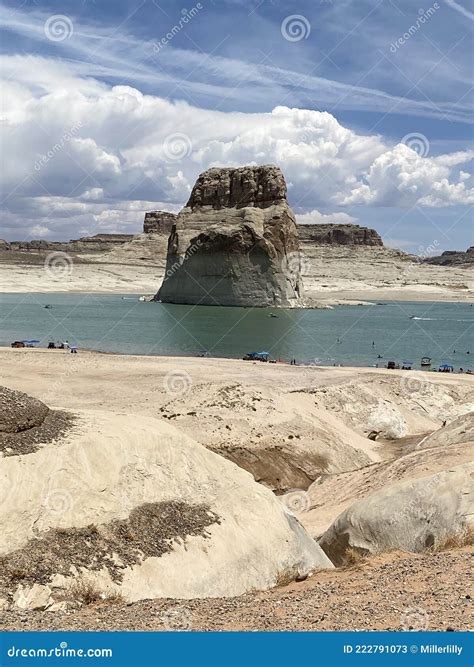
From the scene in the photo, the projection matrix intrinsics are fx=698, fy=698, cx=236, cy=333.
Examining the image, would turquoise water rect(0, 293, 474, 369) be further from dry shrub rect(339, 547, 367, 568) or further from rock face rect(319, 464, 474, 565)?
dry shrub rect(339, 547, 367, 568)

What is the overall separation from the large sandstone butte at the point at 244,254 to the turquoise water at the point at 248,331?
4.41 m

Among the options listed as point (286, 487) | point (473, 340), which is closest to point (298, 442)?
point (286, 487)

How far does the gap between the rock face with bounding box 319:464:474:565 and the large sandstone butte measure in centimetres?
9017

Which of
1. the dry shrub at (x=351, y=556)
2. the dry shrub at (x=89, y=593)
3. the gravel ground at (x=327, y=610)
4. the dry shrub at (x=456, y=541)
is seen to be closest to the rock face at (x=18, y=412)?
the dry shrub at (x=89, y=593)

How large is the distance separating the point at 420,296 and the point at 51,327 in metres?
99.3

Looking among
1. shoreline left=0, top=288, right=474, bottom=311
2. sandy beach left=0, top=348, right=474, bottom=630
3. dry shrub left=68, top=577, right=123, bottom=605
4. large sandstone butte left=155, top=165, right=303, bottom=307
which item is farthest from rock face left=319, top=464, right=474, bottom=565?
shoreline left=0, top=288, right=474, bottom=311

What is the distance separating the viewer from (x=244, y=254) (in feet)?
344

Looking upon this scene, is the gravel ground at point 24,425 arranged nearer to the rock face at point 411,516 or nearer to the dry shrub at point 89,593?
the dry shrub at point 89,593

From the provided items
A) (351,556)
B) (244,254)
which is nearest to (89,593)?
(351,556)

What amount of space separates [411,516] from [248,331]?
190 feet

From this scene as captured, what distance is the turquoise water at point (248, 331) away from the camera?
2235 inches

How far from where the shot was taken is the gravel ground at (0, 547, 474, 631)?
8461mm

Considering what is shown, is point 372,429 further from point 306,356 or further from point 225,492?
point 306,356

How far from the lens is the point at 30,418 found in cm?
1327
